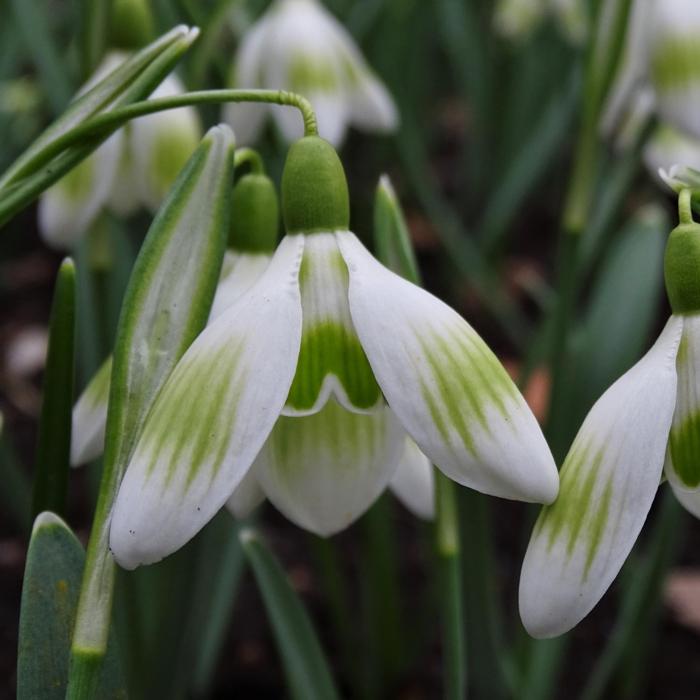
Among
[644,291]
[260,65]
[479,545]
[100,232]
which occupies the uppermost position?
[260,65]

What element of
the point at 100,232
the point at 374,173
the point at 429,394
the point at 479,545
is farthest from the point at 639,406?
the point at 374,173

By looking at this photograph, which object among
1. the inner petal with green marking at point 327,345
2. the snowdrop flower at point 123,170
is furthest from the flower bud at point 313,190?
the snowdrop flower at point 123,170

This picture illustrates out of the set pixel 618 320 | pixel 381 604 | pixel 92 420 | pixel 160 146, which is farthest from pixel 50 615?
pixel 618 320

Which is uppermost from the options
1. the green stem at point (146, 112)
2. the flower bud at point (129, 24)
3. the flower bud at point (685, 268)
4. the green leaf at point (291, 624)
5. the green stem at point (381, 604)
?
the flower bud at point (129, 24)

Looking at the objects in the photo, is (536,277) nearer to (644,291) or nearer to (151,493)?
(644,291)

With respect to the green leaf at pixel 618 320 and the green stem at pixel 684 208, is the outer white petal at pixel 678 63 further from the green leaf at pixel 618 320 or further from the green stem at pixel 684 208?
the green stem at pixel 684 208

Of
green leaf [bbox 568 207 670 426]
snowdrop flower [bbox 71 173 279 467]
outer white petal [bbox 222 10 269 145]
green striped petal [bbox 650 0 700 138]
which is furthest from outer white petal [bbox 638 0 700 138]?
snowdrop flower [bbox 71 173 279 467]
